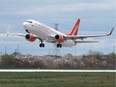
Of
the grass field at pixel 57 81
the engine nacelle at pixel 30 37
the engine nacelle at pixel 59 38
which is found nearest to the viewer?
the grass field at pixel 57 81

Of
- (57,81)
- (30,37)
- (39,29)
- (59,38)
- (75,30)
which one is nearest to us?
(57,81)

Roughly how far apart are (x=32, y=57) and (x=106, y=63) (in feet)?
74.6

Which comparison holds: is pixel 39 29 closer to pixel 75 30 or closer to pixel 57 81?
pixel 75 30

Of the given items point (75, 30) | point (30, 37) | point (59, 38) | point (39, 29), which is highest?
point (75, 30)

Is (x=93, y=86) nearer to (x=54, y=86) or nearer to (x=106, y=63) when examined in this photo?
(x=54, y=86)

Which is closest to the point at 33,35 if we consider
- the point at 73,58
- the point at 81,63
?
the point at 81,63

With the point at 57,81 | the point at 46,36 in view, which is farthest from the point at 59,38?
the point at 57,81

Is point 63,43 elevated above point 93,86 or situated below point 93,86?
above

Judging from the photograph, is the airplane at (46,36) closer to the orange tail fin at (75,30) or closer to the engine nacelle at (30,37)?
the engine nacelle at (30,37)

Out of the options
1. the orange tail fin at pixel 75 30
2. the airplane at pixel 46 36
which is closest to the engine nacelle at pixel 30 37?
the airplane at pixel 46 36

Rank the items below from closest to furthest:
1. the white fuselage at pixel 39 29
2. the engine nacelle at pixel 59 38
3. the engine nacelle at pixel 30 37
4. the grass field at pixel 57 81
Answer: the grass field at pixel 57 81 < the white fuselage at pixel 39 29 < the engine nacelle at pixel 59 38 < the engine nacelle at pixel 30 37

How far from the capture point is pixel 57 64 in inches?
4456

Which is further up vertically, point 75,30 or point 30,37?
point 75,30

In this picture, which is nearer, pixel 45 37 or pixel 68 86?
pixel 68 86
